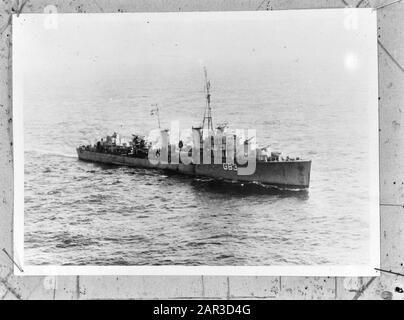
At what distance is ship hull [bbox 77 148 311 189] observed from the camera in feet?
4.02

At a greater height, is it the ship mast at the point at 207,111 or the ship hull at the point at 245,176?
the ship mast at the point at 207,111

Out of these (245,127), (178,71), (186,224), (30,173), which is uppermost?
(178,71)

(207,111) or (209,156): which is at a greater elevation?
(207,111)

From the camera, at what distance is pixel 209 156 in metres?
1.24

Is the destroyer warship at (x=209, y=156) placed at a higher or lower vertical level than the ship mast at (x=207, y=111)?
lower

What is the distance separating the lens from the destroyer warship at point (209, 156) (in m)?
1.23

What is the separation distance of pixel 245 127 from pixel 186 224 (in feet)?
0.83

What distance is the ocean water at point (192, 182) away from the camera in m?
1.22

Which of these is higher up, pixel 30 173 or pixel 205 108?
pixel 205 108

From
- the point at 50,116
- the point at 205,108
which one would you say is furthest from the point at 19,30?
the point at 205,108

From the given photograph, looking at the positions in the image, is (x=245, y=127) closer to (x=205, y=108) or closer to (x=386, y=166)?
(x=205, y=108)

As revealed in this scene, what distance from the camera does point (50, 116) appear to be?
1.25 meters

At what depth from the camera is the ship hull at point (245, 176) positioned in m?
1.22

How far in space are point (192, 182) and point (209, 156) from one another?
0.07m
